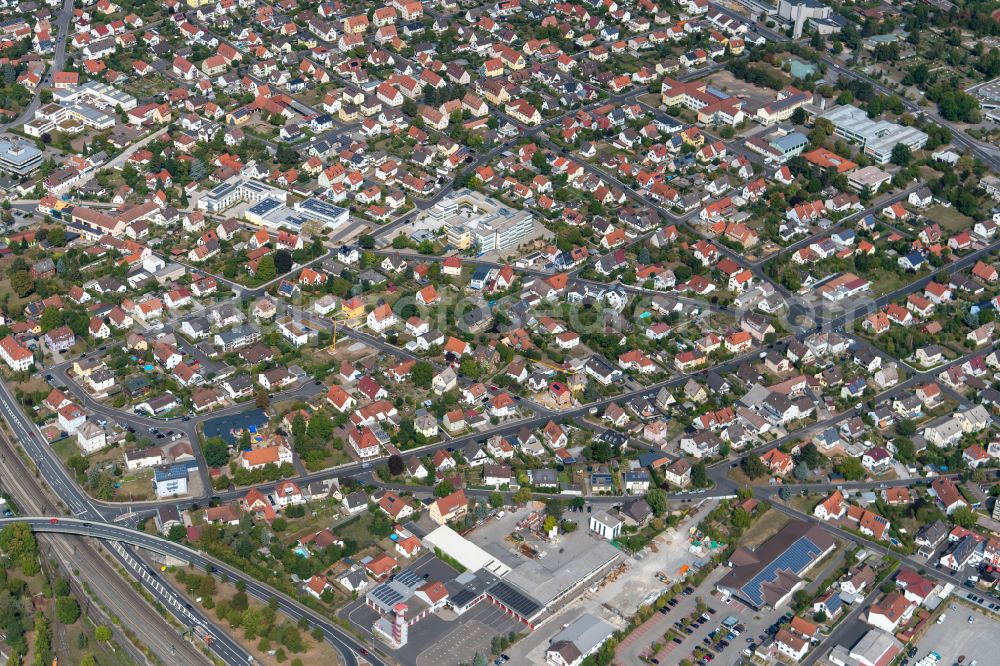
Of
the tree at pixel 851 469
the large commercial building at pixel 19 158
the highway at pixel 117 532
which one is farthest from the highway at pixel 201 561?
the large commercial building at pixel 19 158

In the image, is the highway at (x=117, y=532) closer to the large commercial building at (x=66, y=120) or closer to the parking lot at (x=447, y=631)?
the parking lot at (x=447, y=631)

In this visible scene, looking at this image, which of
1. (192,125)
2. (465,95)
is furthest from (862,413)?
(192,125)

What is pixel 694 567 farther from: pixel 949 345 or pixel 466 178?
pixel 466 178

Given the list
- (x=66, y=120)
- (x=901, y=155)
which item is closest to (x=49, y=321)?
(x=66, y=120)

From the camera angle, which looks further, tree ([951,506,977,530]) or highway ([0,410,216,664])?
tree ([951,506,977,530])

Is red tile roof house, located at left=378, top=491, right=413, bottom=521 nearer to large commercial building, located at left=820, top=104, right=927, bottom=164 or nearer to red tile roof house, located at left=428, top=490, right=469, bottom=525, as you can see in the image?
red tile roof house, located at left=428, top=490, right=469, bottom=525

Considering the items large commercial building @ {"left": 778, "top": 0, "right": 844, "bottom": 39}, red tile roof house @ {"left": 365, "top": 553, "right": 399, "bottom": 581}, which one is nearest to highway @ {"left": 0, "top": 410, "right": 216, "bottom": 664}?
red tile roof house @ {"left": 365, "top": 553, "right": 399, "bottom": 581}
